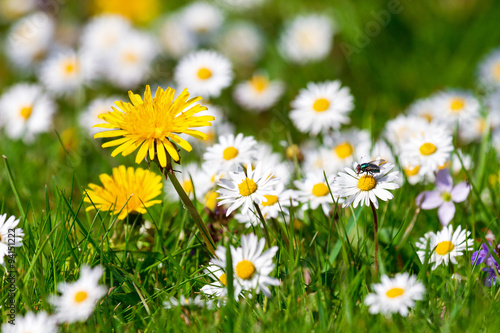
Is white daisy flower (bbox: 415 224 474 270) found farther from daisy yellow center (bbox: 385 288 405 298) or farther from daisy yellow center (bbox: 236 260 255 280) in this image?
daisy yellow center (bbox: 236 260 255 280)

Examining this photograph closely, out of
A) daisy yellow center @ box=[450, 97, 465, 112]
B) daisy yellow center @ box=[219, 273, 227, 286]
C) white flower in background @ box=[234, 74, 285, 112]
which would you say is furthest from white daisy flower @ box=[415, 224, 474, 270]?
white flower in background @ box=[234, 74, 285, 112]

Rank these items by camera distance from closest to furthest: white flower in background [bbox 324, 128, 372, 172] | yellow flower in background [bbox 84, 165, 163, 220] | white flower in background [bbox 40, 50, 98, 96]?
yellow flower in background [bbox 84, 165, 163, 220], white flower in background [bbox 324, 128, 372, 172], white flower in background [bbox 40, 50, 98, 96]

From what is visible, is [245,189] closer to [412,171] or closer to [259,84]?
[412,171]

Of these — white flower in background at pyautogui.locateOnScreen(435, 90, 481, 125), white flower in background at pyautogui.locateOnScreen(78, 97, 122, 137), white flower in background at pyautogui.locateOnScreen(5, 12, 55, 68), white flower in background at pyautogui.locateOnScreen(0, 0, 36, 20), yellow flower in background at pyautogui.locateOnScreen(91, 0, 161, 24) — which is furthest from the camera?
yellow flower in background at pyautogui.locateOnScreen(91, 0, 161, 24)

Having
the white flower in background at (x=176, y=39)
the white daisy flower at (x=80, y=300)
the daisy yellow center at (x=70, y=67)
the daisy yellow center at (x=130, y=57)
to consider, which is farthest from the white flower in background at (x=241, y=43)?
the white daisy flower at (x=80, y=300)

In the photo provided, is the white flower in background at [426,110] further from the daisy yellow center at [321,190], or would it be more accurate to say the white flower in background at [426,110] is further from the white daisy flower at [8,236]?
the white daisy flower at [8,236]
